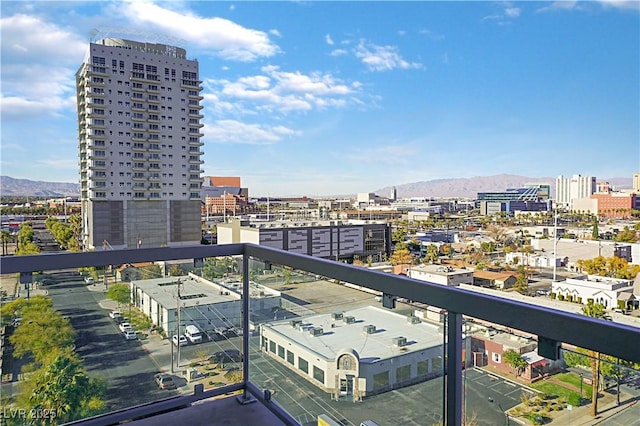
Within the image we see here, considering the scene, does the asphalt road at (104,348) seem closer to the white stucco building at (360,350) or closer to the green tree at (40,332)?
the green tree at (40,332)

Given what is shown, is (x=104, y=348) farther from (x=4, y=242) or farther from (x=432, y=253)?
(x=432, y=253)

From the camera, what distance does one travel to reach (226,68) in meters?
18.2

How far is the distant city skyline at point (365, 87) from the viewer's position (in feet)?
52.4

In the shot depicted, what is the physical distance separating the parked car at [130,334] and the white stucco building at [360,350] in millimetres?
581

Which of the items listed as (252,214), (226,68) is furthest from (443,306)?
(226,68)

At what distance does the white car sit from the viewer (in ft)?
5.61

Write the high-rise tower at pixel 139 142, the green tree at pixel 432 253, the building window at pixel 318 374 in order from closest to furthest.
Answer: the building window at pixel 318 374 < the green tree at pixel 432 253 < the high-rise tower at pixel 139 142

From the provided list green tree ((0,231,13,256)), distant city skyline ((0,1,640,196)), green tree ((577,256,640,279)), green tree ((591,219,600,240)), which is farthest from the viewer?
distant city skyline ((0,1,640,196))

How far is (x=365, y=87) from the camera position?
2506 cm

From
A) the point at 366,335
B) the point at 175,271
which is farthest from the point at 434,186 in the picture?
the point at 366,335

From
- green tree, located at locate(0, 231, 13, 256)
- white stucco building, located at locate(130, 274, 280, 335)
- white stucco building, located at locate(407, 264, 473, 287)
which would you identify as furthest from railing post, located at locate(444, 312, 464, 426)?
green tree, located at locate(0, 231, 13, 256)

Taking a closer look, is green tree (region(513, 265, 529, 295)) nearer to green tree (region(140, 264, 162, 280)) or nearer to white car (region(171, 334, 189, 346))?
white car (region(171, 334, 189, 346))

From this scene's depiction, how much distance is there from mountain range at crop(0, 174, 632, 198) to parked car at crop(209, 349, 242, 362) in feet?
36.0

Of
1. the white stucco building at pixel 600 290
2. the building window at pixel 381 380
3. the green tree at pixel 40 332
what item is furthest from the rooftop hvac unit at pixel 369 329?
the white stucco building at pixel 600 290
